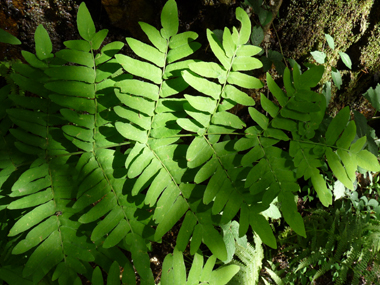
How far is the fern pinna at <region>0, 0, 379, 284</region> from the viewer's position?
135 centimetres

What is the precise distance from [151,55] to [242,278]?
2.12 m

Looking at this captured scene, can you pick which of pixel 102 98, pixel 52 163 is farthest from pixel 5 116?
pixel 102 98

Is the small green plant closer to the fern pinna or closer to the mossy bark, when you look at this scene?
the mossy bark

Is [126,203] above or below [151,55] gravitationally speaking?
below

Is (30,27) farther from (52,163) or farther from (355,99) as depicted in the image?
(355,99)

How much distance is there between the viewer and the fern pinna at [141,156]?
135 centimetres

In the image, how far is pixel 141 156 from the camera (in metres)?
1.41

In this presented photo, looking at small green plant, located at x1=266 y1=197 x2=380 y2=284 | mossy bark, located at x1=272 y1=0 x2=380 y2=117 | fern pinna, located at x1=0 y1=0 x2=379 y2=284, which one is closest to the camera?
fern pinna, located at x1=0 y1=0 x2=379 y2=284

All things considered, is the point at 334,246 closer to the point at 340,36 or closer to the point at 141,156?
A: the point at 340,36

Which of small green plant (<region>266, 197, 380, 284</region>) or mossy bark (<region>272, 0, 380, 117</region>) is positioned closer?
mossy bark (<region>272, 0, 380, 117</region>)

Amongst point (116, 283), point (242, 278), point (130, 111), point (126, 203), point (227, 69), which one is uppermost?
point (227, 69)

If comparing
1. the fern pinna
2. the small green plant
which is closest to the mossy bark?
the fern pinna

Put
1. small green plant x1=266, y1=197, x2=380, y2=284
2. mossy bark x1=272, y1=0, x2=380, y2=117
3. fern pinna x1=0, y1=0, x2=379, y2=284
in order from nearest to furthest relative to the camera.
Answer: fern pinna x1=0, y1=0, x2=379, y2=284 → mossy bark x1=272, y1=0, x2=380, y2=117 → small green plant x1=266, y1=197, x2=380, y2=284

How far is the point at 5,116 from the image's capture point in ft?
4.81
